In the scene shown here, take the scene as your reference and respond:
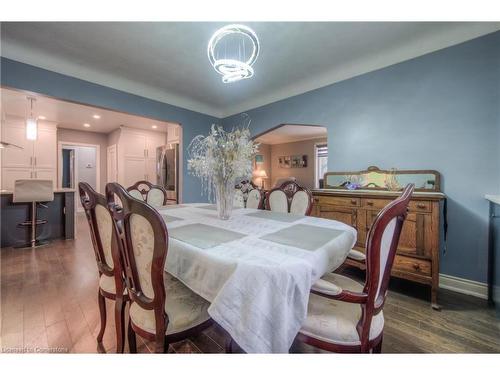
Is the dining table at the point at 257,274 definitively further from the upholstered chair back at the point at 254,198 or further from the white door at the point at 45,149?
the white door at the point at 45,149

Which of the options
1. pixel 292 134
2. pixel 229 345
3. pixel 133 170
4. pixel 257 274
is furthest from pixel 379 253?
pixel 133 170

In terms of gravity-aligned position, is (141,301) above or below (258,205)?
below

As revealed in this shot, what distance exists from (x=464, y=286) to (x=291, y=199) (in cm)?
185

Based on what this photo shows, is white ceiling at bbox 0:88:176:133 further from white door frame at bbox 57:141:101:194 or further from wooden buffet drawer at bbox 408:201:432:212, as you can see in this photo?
wooden buffet drawer at bbox 408:201:432:212

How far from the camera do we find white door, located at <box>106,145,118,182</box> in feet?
19.8

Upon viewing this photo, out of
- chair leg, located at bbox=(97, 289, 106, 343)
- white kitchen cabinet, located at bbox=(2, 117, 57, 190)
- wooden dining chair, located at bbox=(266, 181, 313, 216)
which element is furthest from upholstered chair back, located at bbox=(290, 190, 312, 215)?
white kitchen cabinet, located at bbox=(2, 117, 57, 190)

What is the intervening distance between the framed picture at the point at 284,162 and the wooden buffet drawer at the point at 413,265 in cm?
571

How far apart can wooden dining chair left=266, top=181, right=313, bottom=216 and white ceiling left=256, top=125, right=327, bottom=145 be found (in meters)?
3.60

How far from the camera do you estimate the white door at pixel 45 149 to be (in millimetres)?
5211

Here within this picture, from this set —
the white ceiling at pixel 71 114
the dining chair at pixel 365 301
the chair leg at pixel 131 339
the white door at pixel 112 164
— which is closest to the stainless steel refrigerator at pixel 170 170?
the white ceiling at pixel 71 114
